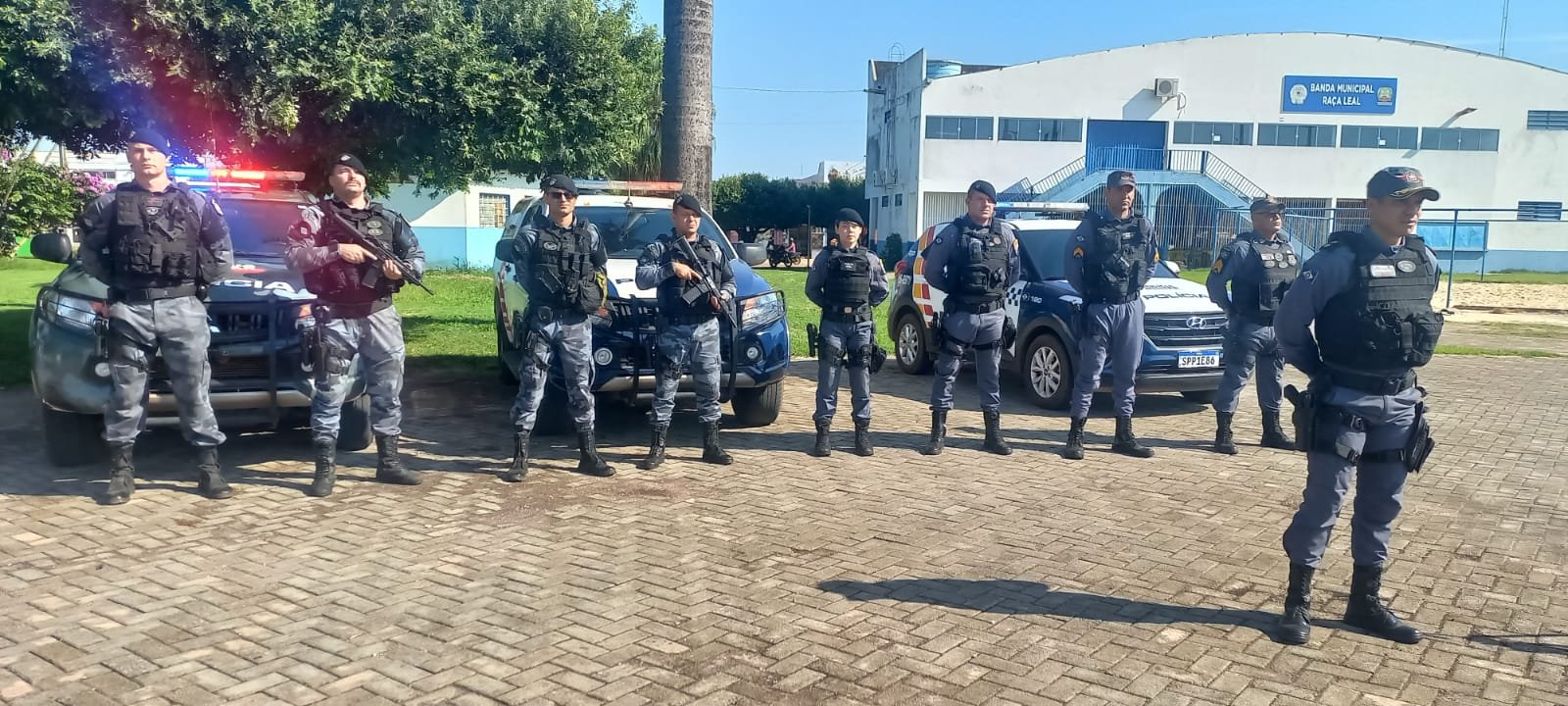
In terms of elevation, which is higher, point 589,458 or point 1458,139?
point 1458,139

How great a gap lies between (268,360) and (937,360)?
14.0 feet

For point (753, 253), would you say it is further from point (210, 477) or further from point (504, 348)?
point (210, 477)

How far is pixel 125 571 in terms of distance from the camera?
4.71 meters

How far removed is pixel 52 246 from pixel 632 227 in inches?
151

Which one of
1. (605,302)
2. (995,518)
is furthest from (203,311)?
(995,518)

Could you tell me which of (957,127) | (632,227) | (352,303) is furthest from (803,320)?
(957,127)

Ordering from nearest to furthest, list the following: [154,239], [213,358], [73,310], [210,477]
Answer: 1. [154,239]
2. [210,477]
3. [73,310]
4. [213,358]

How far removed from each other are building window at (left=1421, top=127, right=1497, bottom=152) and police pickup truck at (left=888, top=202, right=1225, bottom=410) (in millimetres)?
40306

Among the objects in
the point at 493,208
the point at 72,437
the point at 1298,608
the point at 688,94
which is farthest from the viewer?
the point at 493,208

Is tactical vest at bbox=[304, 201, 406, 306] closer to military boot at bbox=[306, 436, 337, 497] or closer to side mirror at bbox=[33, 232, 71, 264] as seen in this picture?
military boot at bbox=[306, 436, 337, 497]

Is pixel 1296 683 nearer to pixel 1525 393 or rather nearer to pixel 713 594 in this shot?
pixel 713 594

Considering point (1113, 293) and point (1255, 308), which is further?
point (1255, 308)

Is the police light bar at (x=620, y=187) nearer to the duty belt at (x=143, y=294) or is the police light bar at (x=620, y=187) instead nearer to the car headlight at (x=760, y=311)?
the car headlight at (x=760, y=311)

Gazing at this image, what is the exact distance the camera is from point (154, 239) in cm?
562
